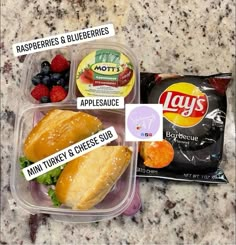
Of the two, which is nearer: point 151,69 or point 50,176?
point 50,176

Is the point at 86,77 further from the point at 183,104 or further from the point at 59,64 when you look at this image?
the point at 183,104

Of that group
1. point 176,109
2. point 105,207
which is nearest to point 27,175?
point 105,207

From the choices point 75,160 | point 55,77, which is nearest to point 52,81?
point 55,77

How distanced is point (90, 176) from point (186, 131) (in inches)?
7.4

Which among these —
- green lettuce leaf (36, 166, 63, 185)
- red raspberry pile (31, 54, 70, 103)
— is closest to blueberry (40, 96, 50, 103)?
red raspberry pile (31, 54, 70, 103)

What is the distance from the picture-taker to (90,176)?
0.81 m

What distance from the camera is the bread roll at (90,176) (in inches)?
31.7

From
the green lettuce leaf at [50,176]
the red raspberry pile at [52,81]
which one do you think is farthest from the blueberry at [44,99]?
the green lettuce leaf at [50,176]

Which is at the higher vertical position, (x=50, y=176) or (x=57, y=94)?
(x=57, y=94)

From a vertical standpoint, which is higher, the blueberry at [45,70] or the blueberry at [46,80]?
the blueberry at [45,70]

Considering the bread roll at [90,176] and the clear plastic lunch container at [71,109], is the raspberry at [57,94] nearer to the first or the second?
the clear plastic lunch container at [71,109]

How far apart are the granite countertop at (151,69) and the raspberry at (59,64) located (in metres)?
0.09

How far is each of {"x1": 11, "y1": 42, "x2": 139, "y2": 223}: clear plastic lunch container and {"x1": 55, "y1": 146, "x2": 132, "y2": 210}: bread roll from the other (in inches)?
1.0

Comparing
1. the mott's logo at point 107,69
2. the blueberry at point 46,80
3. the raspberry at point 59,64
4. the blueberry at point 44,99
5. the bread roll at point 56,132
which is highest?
the raspberry at point 59,64
